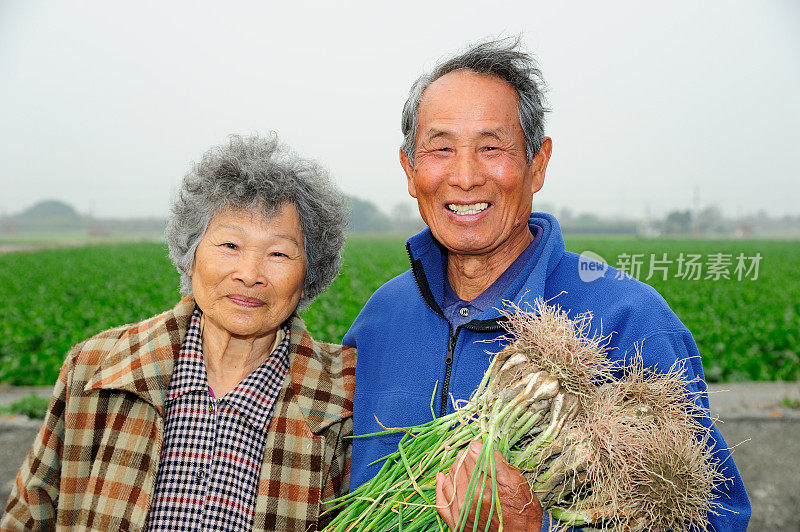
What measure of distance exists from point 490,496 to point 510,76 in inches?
51.1

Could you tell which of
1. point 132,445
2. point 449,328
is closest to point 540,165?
point 449,328

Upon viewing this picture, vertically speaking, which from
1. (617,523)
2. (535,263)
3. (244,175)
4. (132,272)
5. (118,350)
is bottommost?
(132,272)

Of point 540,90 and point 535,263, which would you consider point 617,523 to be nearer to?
point 535,263

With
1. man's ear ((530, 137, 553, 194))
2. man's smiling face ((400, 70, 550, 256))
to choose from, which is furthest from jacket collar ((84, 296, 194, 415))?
man's ear ((530, 137, 553, 194))

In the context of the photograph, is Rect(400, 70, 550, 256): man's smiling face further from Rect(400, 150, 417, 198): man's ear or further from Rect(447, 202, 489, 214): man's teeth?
Rect(400, 150, 417, 198): man's ear

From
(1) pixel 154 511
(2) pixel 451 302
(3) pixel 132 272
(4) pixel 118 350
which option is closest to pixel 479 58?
(2) pixel 451 302

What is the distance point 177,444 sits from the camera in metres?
2.07

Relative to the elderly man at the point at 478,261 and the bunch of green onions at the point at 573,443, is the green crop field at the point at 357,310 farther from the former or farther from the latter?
the bunch of green onions at the point at 573,443

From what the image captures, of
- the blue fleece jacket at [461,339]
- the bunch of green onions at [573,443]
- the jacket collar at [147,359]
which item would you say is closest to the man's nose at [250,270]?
the jacket collar at [147,359]

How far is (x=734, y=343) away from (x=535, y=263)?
9334mm

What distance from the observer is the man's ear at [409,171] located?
2230 mm

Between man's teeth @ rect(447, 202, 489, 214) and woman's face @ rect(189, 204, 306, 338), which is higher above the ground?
man's teeth @ rect(447, 202, 489, 214)

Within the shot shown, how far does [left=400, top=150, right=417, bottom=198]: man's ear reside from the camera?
2.23 metres

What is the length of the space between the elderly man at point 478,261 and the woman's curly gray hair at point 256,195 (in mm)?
380
